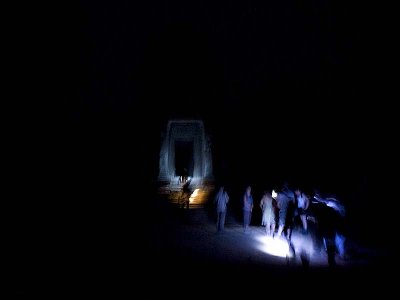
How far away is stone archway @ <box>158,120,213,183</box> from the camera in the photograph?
20094 mm

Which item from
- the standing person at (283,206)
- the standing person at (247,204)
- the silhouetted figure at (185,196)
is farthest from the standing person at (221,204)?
the silhouetted figure at (185,196)

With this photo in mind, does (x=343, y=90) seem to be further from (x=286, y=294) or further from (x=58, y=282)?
(x=58, y=282)

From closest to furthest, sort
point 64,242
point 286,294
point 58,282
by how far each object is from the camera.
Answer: point 286,294
point 58,282
point 64,242

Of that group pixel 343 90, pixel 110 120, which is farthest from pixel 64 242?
pixel 343 90

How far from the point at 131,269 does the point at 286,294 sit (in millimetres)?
3854

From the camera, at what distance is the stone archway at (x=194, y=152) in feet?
65.9

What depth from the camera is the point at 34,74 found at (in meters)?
12.1

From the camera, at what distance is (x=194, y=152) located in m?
23.2

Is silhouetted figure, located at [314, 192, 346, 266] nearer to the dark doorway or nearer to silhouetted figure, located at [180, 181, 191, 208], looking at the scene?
silhouetted figure, located at [180, 181, 191, 208]

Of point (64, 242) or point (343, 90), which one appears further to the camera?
point (343, 90)

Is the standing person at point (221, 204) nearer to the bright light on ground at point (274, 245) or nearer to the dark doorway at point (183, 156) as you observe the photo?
the bright light on ground at point (274, 245)

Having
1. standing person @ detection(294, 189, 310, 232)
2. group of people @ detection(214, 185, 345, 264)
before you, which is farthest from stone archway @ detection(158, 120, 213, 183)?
standing person @ detection(294, 189, 310, 232)

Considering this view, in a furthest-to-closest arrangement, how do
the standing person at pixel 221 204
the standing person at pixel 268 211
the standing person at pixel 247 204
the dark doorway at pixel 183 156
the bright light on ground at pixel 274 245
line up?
the dark doorway at pixel 183 156 < the standing person at pixel 221 204 < the standing person at pixel 247 204 < the standing person at pixel 268 211 < the bright light on ground at pixel 274 245

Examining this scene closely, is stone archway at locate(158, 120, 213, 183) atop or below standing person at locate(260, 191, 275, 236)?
atop
